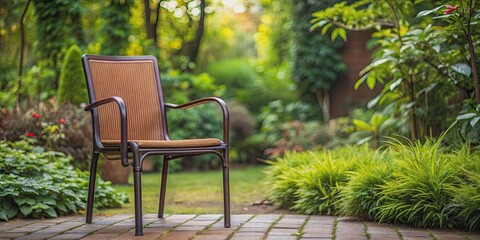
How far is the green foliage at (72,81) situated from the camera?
5812mm

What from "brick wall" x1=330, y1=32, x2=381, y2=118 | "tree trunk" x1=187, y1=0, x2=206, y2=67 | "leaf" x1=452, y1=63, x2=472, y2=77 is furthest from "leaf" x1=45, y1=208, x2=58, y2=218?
"brick wall" x1=330, y1=32, x2=381, y2=118

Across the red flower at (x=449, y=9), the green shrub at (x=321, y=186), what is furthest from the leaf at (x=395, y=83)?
the red flower at (x=449, y=9)

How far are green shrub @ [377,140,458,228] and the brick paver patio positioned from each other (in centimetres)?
8

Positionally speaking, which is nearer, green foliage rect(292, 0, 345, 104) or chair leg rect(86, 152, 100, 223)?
chair leg rect(86, 152, 100, 223)

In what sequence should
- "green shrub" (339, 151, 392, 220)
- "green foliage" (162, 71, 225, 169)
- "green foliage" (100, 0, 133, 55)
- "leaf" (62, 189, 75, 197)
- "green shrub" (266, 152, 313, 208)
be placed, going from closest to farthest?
"green shrub" (339, 151, 392, 220), "leaf" (62, 189, 75, 197), "green shrub" (266, 152, 313, 208), "green foliage" (100, 0, 133, 55), "green foliage" (162, 71, 225, 169)

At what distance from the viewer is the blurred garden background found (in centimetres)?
340

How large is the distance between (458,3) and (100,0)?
507 cm

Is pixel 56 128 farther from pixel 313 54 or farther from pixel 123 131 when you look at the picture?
pixel 313 54

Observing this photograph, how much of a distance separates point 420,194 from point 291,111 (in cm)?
617

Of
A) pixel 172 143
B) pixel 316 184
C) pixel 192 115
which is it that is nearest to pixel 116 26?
pixel 192 115

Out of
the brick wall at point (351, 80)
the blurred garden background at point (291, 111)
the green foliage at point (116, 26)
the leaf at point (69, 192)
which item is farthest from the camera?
the brick wall at point (351, 80)

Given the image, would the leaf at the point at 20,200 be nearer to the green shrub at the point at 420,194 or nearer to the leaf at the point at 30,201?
the leaf at the point at 30,201

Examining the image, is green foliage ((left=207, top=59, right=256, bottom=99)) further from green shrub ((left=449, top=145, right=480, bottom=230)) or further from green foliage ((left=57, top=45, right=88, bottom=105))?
green shrub ((left=449, top=145, right=480, bottom=230))

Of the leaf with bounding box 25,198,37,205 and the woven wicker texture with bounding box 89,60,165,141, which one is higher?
the woven wicker texture with bounding box 89,60,165,141
